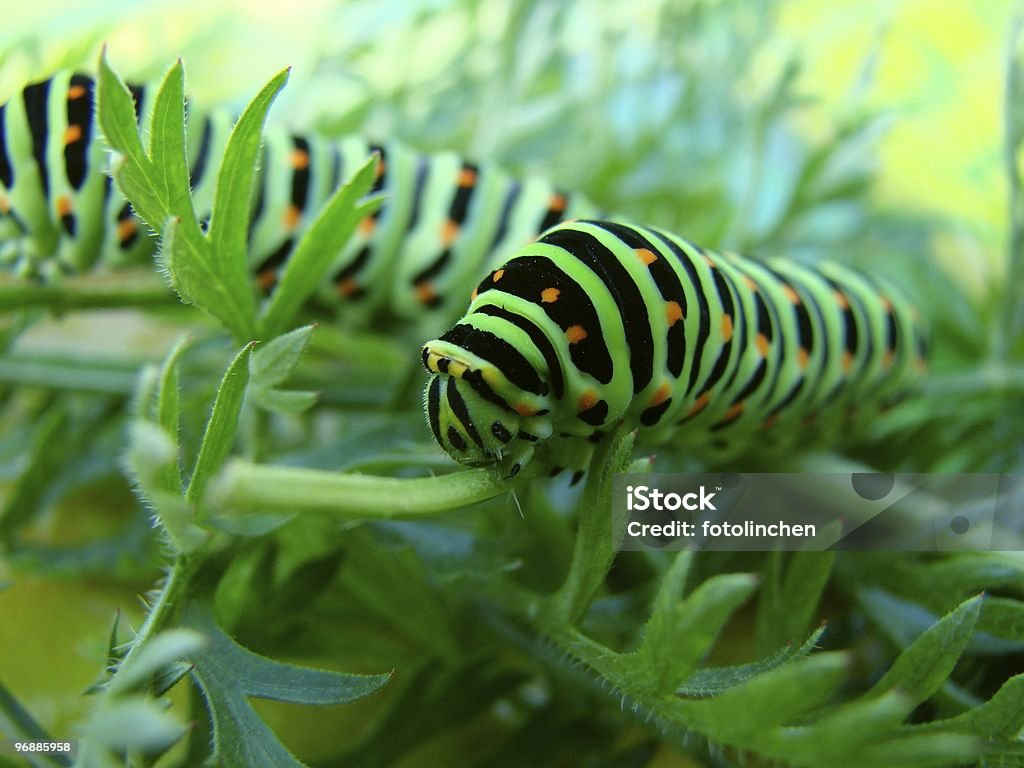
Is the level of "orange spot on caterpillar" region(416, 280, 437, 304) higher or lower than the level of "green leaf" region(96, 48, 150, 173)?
lower

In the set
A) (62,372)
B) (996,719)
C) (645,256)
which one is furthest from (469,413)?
(62,372)

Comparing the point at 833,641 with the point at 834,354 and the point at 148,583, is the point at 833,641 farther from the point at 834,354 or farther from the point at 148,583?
the point at 148,583

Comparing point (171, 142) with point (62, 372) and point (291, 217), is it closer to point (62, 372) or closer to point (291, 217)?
point (291, 217)

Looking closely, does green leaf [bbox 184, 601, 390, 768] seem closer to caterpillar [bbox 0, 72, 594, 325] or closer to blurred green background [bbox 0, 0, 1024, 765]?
caterpillar [bbox 0, 72, 594, 325]

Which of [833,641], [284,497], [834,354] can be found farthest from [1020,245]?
[284,497]

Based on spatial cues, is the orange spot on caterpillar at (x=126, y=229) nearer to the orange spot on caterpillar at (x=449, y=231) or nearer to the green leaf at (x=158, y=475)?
the orange spot on caterpillar at (x=449, y=231)

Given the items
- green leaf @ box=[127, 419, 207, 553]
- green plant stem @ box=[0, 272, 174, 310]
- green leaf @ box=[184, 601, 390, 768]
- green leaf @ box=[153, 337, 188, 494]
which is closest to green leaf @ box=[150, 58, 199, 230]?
green leaf @ box=[153, 337, 188, 494]

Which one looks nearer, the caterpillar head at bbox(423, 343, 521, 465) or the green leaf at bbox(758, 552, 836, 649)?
the caterpillar head at bbox(423, 343, 521, 465)
